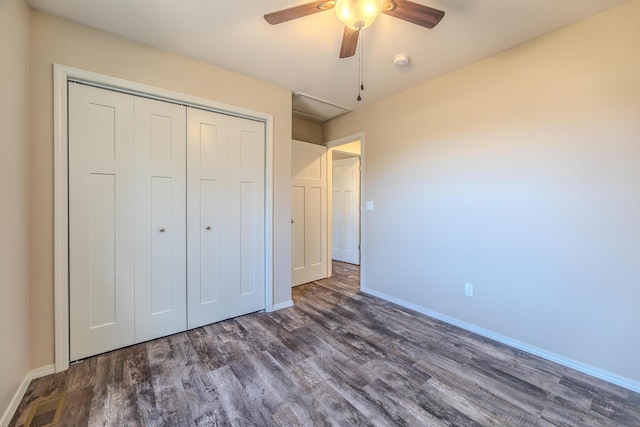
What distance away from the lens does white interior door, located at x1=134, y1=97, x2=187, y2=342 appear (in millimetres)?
2006

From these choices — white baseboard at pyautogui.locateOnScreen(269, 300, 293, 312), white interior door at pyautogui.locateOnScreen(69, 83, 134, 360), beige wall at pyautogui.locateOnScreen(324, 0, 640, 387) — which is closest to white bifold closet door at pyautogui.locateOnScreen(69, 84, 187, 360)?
white interior door at pyautogui.locateOnScreen(69, 83, 134, 360)

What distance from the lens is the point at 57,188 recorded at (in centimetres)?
168

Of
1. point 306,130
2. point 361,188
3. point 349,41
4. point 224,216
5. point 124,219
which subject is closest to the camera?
point 349,41

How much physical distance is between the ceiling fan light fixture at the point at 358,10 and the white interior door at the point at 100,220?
171 cm

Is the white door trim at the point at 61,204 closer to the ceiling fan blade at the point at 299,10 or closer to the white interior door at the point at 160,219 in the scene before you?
the white interior door at the point at 160,219

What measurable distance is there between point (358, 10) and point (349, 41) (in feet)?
1.04

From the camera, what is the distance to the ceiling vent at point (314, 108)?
9.87 feet

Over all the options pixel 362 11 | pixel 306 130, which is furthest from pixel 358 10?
pixel 306 130

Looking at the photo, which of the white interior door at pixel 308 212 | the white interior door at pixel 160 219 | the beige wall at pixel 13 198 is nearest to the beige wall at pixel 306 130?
the white interior door at pixel 308 212

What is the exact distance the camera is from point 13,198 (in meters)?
1.41

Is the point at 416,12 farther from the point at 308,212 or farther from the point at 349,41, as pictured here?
the point at 308,212

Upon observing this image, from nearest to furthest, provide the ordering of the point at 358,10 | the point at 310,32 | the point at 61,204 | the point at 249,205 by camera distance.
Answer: the point at 358,10 → the point at 61,204 → the point at 310,32 → the point at 249,205

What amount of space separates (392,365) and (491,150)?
1903mm

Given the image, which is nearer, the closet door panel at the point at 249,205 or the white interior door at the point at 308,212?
the closet door panel at the point at 249,205
